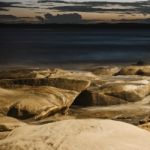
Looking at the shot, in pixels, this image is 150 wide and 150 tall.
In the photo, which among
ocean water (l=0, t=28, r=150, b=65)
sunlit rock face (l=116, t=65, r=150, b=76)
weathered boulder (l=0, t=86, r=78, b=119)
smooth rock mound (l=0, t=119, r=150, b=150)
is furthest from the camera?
ocean water (l=0, t=28, r=150, b=65)

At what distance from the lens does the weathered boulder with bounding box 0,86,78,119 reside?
8.74 m

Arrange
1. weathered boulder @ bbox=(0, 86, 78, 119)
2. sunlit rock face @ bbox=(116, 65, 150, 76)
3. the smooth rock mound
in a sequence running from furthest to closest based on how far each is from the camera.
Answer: sunlit rock face @ bbox=(116, 65, 150, 76) < weathered boulder @ bbox=(0, 86, 78, 119) < the smooth rock mound

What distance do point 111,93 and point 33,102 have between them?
2.65 meters

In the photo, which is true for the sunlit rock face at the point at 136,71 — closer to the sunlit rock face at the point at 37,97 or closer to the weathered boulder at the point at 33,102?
the sunlit rock face at the point at 37,97

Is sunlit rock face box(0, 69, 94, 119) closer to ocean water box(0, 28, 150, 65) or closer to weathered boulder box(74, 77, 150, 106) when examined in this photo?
weathered boulder box(74, 77, 150, 106)

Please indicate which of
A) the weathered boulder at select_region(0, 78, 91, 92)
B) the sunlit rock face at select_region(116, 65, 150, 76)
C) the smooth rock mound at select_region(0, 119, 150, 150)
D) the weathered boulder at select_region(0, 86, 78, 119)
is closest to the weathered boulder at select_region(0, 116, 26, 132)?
the weathered boulder at select_region(0, 86, 78, 119)

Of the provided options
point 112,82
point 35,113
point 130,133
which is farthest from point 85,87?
point 130,133

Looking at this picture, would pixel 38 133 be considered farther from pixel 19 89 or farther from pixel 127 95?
pixel 127 95

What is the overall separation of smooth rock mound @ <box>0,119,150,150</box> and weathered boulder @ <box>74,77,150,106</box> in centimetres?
692

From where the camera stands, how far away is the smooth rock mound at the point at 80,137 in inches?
128

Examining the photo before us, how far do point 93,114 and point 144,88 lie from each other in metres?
2.69

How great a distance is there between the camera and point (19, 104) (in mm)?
8766

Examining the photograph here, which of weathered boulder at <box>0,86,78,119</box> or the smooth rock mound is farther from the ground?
the smooth rock mound

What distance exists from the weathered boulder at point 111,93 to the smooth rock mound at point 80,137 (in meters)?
6.92
